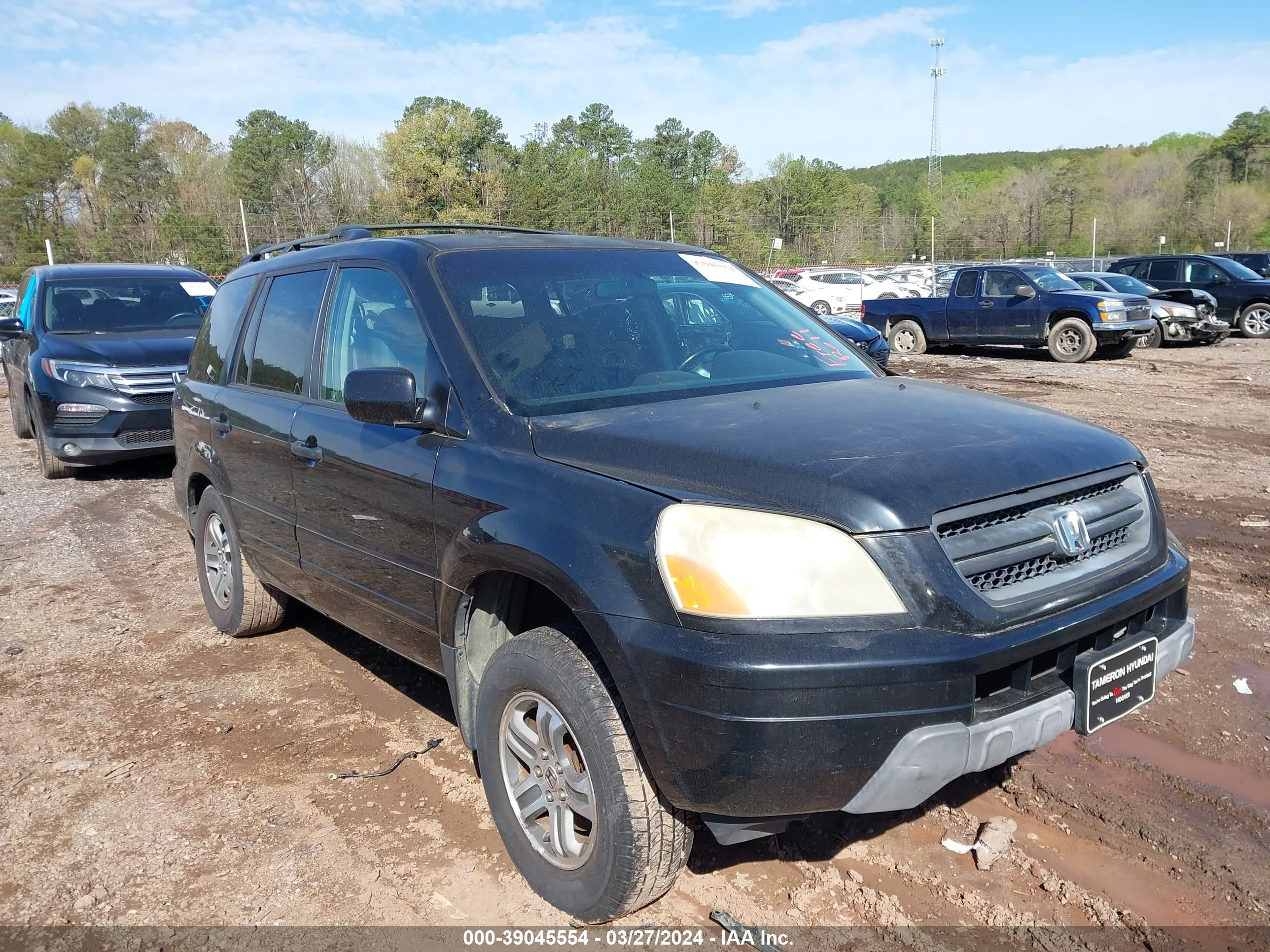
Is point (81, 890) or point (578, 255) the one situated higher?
point (578, 255)

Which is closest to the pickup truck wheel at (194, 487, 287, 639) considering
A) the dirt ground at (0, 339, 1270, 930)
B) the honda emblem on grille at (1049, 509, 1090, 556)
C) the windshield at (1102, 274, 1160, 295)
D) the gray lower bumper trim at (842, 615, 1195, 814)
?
the dirt ground at (0, 339, 1270, 930)

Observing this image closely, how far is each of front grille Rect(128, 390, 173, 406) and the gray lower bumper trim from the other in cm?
796

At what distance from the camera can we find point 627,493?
239 centimetres

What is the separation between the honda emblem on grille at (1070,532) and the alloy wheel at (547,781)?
4.34 ft

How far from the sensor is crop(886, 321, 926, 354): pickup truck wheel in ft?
61.8

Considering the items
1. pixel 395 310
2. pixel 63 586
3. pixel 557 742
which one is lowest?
pixel 63 586

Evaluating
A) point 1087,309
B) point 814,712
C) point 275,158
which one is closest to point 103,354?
point 814,712

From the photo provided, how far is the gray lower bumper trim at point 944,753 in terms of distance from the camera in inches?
86.0

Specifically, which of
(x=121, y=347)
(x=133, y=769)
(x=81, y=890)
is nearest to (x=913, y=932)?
(x=81, y=890)

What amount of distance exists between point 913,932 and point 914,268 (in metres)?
33.3

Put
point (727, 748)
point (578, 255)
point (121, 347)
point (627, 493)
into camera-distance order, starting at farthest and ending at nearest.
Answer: point (121, 347) < point (578, 255) < point (627, 493) < point (727, 748)

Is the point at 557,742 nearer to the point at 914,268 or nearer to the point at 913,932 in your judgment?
the point at 913,932

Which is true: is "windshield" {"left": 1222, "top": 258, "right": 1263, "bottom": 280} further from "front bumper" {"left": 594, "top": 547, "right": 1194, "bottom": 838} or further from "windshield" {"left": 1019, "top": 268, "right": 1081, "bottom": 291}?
"front bumper" {"left": 594, "top": 547, "right": 1194, "bottom": 838}

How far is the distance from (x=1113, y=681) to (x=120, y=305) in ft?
31.5
